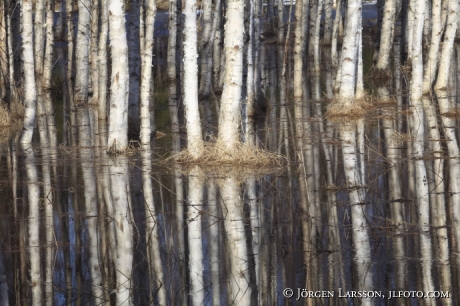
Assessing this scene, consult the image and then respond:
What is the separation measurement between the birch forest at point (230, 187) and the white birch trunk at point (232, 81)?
2 cm

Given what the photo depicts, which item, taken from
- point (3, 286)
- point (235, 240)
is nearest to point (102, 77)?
point (235, 240)

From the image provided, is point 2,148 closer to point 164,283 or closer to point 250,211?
point 250,211

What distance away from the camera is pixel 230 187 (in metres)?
11.0

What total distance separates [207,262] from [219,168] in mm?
4873

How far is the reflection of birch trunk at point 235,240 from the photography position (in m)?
6.72

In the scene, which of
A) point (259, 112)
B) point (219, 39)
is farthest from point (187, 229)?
point (219, 39)

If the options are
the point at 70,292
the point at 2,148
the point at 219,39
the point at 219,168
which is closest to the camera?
the point at 70,292

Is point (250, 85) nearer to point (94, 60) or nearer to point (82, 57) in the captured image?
point (94, 60)

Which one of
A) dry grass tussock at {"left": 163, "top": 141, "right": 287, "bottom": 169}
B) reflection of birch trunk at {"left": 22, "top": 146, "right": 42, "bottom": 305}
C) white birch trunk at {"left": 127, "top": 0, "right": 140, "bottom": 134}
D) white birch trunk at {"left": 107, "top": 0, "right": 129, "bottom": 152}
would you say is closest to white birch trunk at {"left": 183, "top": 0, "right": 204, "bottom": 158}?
dry grass tussock at {"left": 163, "top": 141, "right": 287, "bottom": 169}

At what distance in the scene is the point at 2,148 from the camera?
15.4 metres

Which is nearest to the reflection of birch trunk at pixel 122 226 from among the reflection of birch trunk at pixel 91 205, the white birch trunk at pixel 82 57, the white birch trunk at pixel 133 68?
the reflection of birch trunk at pixel 91 205

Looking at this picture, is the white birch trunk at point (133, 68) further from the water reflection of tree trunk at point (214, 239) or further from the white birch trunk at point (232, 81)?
the water reflection of tree trunk at point (214, 239)

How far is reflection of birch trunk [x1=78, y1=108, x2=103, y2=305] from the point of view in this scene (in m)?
7.15

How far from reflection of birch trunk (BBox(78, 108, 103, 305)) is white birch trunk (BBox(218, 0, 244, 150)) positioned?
193cm
